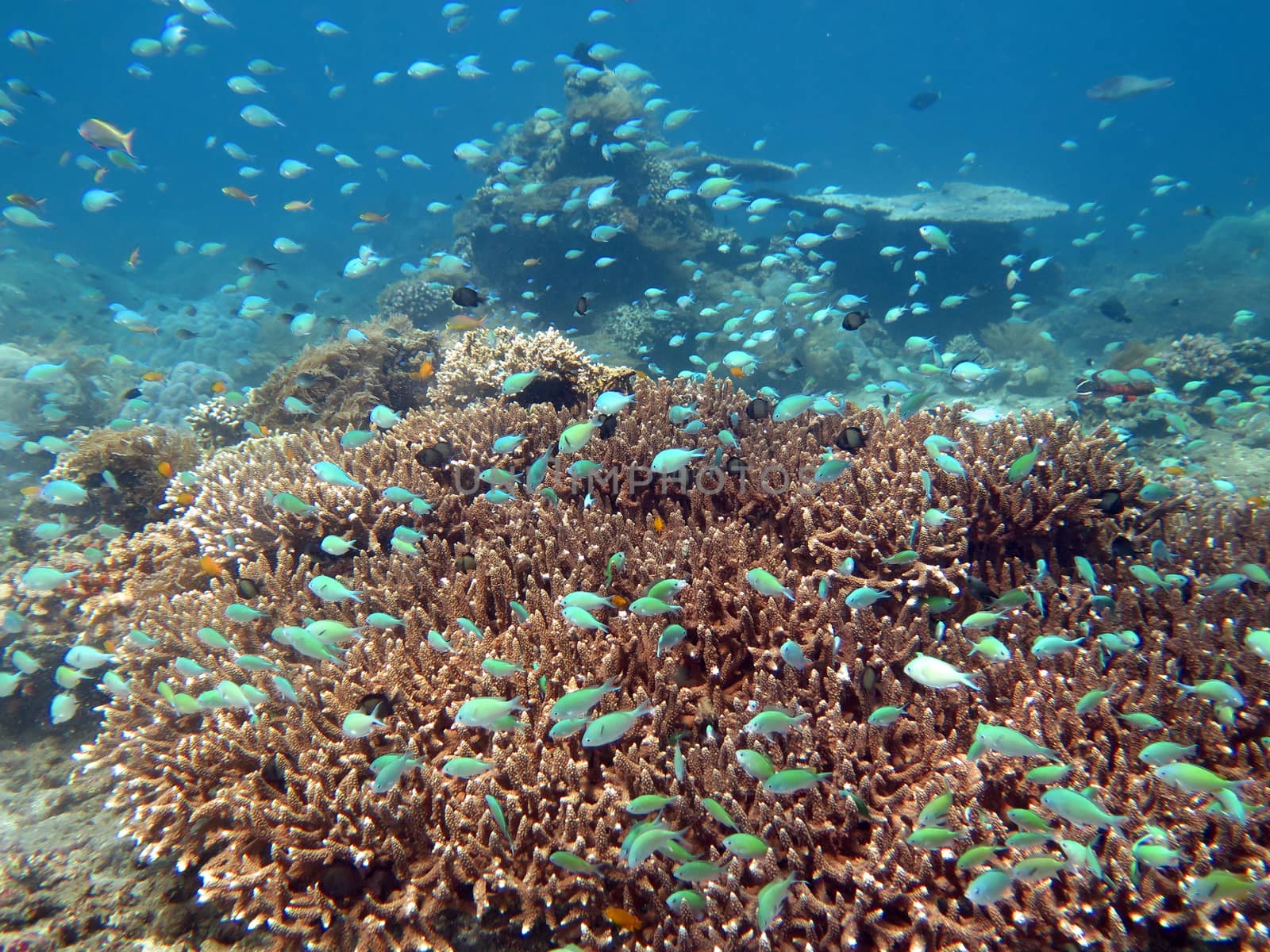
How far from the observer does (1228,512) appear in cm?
527

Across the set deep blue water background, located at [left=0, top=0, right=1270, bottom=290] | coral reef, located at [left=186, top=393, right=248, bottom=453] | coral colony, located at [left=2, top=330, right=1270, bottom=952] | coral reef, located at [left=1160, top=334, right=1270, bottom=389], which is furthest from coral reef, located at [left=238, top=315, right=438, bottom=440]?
deep blue water background, located at [left=0, top=0, right=1270, bottom=290]

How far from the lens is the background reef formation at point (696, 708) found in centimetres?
274

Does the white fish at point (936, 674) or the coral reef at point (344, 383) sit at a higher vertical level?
the coral reef at point (344, 383)

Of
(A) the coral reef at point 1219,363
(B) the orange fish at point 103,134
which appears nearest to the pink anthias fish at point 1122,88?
(A) the coral reef at point 1219,363

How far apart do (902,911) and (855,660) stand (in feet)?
4.01

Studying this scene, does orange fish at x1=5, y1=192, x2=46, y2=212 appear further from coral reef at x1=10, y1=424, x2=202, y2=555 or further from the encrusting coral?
coral reef at x1=10, y1=424, x2=202, y2=555

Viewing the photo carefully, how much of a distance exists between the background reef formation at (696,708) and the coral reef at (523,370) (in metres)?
2.25

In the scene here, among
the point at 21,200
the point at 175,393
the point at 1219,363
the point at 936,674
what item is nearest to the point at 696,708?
the point at 936,674

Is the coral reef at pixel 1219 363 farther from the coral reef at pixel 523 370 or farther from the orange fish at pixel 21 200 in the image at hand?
the orange fish at pixel 21 200

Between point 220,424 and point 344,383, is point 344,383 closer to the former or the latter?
point 344,383

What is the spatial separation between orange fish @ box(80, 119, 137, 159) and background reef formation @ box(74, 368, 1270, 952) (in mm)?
10181

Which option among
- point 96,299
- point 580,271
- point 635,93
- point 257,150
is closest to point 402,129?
point 257,150

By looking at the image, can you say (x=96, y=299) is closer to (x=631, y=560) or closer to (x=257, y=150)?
(x=631, y=560)

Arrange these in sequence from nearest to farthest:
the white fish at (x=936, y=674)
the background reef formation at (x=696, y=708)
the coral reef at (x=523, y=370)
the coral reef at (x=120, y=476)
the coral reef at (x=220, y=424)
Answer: the background reef formation at (x=696, y=708)
the white fish at (x=936, y=674)
the coral reef at (x=523, y=370)
the coral reef at (x=120, y=476)
the coral reef at (x=220, y=424)
